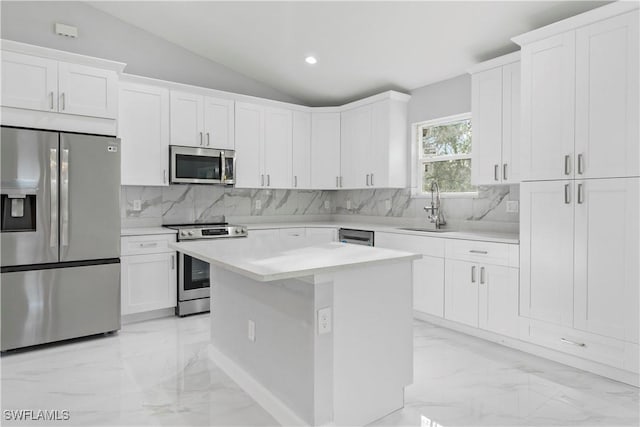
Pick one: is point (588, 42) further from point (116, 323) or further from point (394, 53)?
point (116, 323)

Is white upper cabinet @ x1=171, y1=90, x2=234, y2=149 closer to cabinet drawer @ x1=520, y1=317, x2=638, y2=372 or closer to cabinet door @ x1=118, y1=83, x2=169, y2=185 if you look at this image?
cabinet door @ x1=118, y1=83, x2=169, y2=185

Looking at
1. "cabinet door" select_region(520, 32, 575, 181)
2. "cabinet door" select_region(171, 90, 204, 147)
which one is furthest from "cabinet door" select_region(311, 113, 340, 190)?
"cabinet door" select_region(520, 32, 575, 181)

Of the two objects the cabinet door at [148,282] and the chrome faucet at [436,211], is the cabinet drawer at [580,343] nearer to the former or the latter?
the chrome faucet at [436,211]

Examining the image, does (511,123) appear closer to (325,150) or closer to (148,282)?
(325,150)

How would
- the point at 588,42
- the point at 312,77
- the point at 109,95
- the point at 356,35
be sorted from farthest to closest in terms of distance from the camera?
the point at 312,77 → the point at 356,35 → the point at 109,95 → the point at 588,42

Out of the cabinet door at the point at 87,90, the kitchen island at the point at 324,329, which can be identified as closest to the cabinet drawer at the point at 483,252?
the kitchen island at the point at 324,329

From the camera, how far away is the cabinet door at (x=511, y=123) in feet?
10.9

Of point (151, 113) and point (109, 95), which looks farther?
point (151, 113)

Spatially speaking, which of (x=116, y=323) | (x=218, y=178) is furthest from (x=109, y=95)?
(x=116, y=323)

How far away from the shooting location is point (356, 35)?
386cm

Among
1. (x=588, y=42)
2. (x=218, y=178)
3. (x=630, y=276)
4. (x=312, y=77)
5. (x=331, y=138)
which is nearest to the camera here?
(x=630, y=276)

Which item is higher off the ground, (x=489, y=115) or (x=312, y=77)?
(x=312, y=77)

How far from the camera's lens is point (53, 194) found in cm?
317

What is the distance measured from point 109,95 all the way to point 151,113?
64cm
